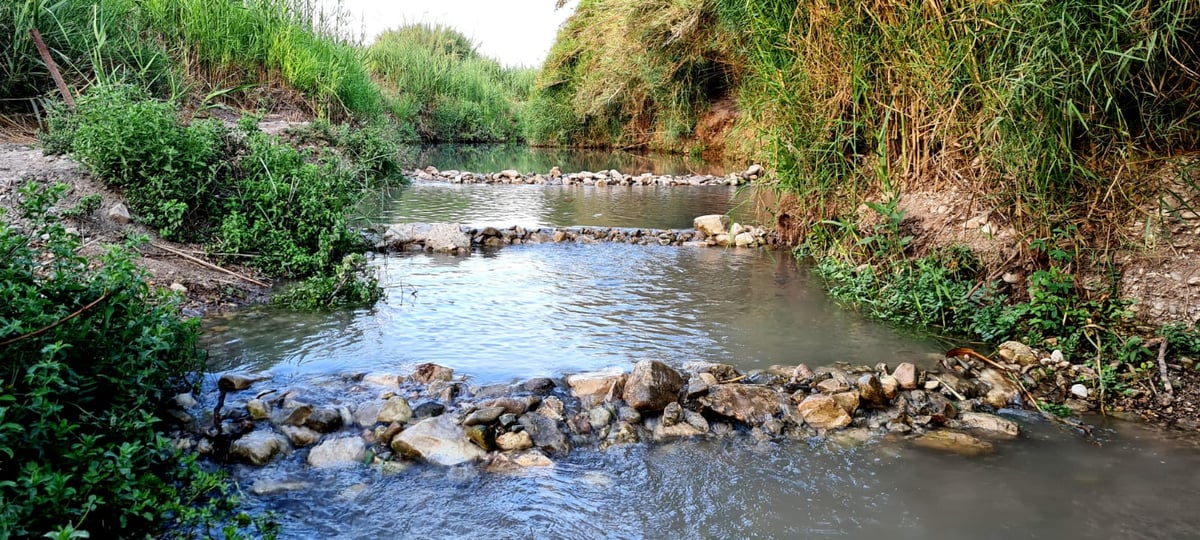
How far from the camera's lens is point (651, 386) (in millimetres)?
3588

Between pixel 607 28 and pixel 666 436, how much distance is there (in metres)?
16.5

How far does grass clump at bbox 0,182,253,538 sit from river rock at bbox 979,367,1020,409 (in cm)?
346

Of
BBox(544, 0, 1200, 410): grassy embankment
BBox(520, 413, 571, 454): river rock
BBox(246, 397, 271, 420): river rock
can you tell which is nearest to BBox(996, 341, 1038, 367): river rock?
BBox(544, 0, 1200, 410): grassy embankment

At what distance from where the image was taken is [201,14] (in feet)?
25.8

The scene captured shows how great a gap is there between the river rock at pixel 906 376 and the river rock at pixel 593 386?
1.42 metres

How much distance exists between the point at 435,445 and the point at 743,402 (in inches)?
56.9

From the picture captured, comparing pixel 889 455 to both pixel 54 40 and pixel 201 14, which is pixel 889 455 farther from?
pixel 201 14

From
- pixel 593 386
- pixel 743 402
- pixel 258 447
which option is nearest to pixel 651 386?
pixel 593 386

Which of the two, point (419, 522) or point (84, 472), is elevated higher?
point (84, 472)

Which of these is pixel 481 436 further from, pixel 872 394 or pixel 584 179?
pixel 584 179

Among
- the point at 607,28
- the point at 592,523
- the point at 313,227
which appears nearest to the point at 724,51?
the point at 607,28

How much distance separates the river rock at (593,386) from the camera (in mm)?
3684

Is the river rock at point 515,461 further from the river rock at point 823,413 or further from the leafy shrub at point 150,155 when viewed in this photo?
the leafy shrub at point 150,155

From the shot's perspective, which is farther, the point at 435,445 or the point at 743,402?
the point at 743,402
